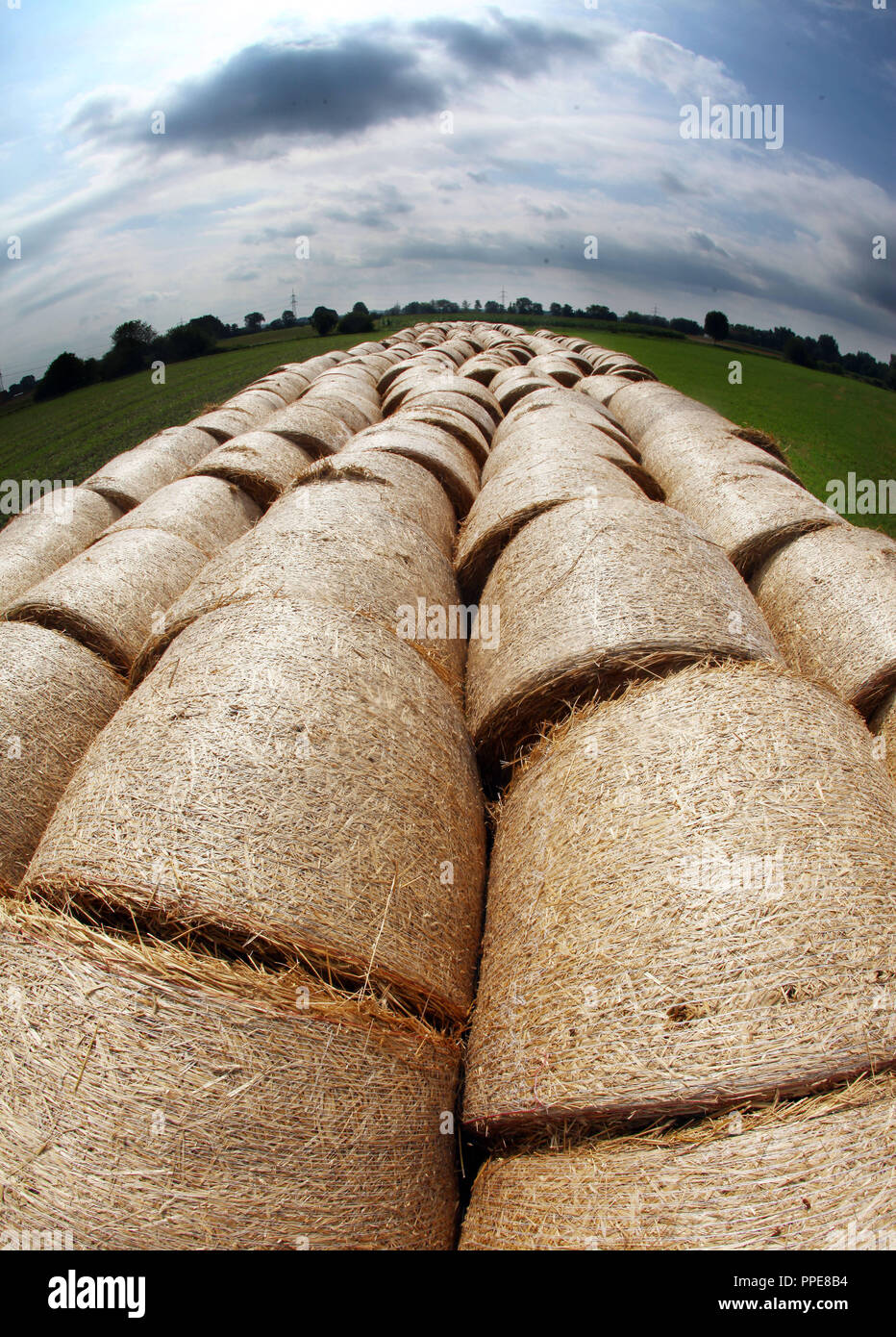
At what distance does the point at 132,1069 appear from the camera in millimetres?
1923

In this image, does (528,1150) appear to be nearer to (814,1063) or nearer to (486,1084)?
(486,1084)

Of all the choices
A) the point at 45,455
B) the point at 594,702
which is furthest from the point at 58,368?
the point at 594,702

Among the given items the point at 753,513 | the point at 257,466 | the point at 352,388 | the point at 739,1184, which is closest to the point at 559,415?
the point at 753,513

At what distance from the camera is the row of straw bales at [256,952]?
6.13ft

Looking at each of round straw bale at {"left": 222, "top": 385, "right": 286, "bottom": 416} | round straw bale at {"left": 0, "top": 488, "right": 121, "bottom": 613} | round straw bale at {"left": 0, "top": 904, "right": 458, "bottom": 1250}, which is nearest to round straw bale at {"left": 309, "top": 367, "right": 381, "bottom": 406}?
round straw bale at {"left": 222, "top": 385, "right": 286, "bottom": 416}

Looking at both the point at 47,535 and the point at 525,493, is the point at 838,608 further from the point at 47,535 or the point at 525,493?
the point at 47,535

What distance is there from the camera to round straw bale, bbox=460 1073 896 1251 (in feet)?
5.57

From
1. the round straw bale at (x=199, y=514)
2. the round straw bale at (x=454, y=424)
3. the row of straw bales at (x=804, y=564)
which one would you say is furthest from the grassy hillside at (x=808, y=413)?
the round straw bale at (x=199, y=514)

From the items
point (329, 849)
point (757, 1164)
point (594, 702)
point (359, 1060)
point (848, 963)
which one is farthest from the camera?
point (594, 702)

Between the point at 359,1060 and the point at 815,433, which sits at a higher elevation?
the point at 815,433

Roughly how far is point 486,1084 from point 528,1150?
246 mm

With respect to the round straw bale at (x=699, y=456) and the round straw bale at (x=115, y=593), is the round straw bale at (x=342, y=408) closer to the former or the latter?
the round straw bale at (x=115, y=593)

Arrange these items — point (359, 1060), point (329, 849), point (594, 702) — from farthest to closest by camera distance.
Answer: point (594, 702) < point (329, 849) < point (359, 1060)

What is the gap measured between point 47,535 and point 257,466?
2728mm
